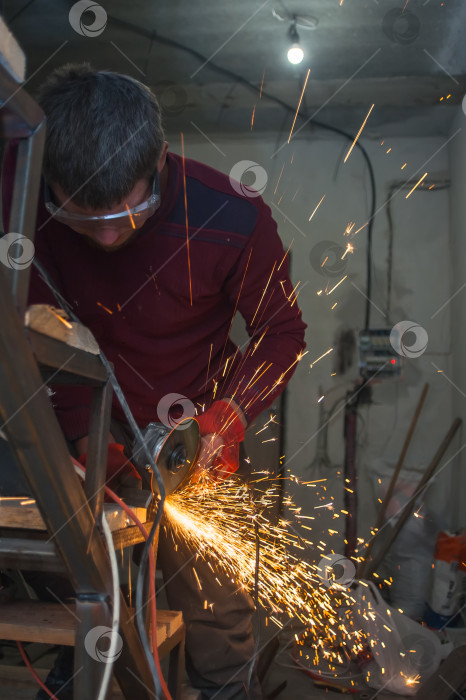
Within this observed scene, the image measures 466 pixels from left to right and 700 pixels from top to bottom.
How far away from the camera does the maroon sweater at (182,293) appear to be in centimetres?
191

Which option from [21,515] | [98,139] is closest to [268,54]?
[98,139]

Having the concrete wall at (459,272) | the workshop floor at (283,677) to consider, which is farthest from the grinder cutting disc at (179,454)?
the concrete wall at (459,272)

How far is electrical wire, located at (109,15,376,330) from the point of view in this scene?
3416mm

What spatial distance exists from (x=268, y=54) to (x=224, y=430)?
2.66 m

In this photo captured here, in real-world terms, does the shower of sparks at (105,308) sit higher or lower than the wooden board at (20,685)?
higher

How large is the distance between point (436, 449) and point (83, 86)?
3380mm

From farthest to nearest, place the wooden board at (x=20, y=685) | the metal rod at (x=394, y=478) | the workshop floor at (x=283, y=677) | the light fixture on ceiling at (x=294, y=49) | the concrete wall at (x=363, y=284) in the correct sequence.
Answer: the concrete wall at (x=363, y=284) → the metal rod at (x=394, y=478) → the light fixture on ceiling at (x=294, y=49) → the workshop floor at (x=283, y=677) → the wooden board at (x=20, y=685)

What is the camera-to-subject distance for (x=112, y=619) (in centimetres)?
102

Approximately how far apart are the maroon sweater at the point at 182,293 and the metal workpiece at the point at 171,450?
1.39 ft

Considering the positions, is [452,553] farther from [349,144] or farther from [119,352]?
[349,144]

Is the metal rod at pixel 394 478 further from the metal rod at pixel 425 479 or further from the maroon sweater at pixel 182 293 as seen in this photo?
the maroon sweater at pixel 182 293

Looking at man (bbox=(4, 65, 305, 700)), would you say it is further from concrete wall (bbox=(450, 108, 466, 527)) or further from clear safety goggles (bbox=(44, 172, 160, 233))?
concrete wall (bbox=(450, 108, 466, 527))

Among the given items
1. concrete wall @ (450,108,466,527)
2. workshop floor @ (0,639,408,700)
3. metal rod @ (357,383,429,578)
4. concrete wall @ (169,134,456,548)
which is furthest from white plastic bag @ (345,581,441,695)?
concrete wall @ (169,134,456,548)

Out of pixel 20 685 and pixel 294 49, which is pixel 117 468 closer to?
pixel 20 685
